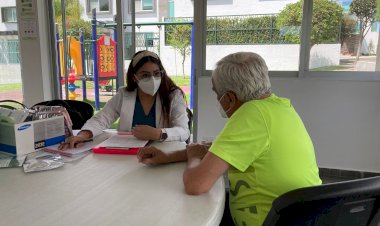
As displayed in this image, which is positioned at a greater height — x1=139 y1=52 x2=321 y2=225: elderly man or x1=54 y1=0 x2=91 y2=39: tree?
x1=54 y1=0 x2=91 y2=39: tree

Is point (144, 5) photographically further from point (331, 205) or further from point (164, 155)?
point (331, 205)

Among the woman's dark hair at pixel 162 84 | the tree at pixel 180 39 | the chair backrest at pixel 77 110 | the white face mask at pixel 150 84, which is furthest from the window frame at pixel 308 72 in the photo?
the chair backrest at pixel 77 110

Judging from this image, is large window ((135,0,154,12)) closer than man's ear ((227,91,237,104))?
No

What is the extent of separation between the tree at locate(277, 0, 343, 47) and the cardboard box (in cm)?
227

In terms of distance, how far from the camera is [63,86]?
12.2 feet

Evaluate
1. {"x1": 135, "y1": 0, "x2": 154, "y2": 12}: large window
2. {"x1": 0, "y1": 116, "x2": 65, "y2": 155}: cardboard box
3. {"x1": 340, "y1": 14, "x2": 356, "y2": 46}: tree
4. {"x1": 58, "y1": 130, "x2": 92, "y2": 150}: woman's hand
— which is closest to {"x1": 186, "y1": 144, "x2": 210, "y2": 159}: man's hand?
{"x1": 58, "y1": 130, "x2": 92, "y2": 150}: woman's hand

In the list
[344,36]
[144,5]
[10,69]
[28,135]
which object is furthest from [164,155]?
[10,69]

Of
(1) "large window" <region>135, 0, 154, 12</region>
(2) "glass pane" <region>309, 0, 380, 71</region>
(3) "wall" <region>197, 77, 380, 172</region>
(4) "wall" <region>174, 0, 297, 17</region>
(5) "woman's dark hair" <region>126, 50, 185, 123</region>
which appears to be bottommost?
(3) "wall" <region>197, 77, 380, 172</region>

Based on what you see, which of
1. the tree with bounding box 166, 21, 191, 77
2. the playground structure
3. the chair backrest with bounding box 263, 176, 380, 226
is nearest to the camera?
the chair backrest with bounding box 263, 176, 380, 226

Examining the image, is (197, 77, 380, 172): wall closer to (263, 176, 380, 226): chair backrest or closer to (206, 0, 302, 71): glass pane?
(206, 0, 302, 71): glass pane

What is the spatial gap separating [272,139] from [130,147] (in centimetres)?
72

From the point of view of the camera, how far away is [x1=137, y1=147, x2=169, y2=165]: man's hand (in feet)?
3.87

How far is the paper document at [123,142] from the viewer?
1.40 metres

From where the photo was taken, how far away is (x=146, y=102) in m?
1.86
